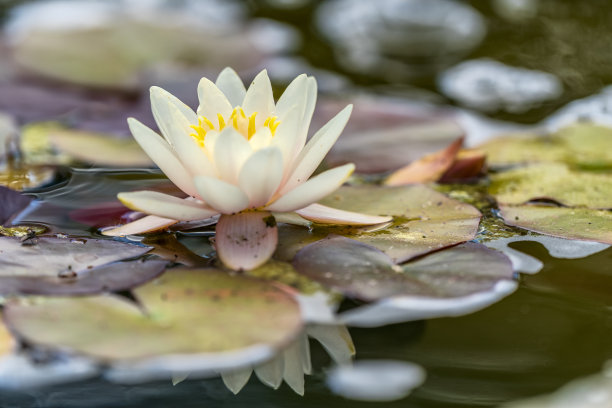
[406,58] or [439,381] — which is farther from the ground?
[406,58]

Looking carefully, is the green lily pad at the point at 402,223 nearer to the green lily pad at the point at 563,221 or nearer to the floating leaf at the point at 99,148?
the green lily pad at the point at 563,221

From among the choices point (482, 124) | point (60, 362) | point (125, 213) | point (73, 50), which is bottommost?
point (60, 362)

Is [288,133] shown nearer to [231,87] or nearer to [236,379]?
[231,87]

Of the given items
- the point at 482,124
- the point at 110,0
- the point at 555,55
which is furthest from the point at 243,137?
the point at 110,0

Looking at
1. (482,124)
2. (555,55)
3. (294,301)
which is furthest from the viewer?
(555,55)

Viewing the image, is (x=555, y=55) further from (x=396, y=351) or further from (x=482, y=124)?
(x=396, y=351)

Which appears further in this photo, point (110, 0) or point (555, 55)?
point (110, 0)

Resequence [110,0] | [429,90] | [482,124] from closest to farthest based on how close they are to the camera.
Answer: [482,124] → [429,90] → [110,0]
